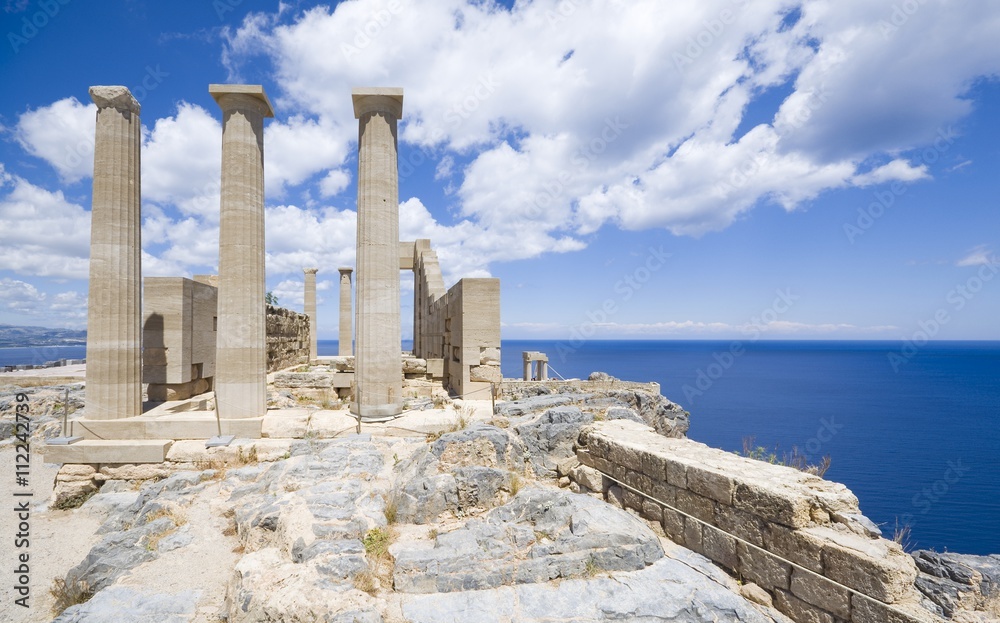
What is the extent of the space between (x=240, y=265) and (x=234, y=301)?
2.56 ft

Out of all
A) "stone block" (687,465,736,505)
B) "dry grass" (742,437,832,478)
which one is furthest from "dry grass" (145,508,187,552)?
"dry grass" (742,437,832,478)

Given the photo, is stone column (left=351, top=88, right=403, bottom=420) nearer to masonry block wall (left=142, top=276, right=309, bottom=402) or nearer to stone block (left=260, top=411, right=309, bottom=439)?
stone block (left=260, top=411, right=309, bottom=439)

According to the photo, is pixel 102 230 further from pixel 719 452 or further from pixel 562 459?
pixel 719 452

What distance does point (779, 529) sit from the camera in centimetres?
454

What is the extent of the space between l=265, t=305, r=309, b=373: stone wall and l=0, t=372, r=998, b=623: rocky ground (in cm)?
818

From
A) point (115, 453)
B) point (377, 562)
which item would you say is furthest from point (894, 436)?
point (115, 453)

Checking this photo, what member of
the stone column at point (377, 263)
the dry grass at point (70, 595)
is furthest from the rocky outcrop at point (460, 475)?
the dry grass at point (70, 595)

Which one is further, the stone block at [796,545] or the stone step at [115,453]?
the stone step at [115,453]

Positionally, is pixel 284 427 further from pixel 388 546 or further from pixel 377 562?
pixel 377 562

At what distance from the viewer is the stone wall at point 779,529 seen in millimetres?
3881

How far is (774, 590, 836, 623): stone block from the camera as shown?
13.6ft

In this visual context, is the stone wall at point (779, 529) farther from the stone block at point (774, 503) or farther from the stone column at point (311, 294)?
the stone column at point (311, 294)

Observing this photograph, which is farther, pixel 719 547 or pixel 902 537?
pixel 902 537

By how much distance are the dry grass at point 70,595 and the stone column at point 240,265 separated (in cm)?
398
